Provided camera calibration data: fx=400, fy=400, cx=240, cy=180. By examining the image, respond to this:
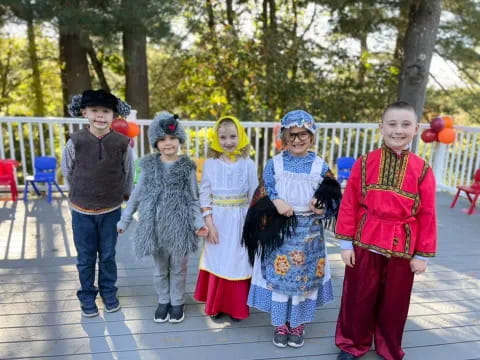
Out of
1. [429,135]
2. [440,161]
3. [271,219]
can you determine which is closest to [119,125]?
[271,219]

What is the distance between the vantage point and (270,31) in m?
8.94

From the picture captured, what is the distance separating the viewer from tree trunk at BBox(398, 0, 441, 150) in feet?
23.0

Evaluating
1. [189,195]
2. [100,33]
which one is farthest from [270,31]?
[189,195]

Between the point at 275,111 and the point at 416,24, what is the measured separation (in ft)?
11.9

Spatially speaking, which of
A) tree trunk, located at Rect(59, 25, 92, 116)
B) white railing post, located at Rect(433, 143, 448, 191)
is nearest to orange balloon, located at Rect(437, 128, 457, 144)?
white railing post, located at Rect(433, 143, 448, 191)

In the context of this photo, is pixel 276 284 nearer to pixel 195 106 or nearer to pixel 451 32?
pixel 195 106

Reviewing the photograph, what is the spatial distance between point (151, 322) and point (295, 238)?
1.01m

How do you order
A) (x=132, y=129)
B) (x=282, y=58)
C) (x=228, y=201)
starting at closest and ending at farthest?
(x=228, y=201) < (x=132, y=129) < (x=282, y=58)

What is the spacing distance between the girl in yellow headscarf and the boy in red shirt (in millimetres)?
574

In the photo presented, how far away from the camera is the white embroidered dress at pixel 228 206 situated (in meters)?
2.25

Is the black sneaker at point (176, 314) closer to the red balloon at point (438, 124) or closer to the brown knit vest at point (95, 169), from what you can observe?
the brown knit vest at point (95, 169)

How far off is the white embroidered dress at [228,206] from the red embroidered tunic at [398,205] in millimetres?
681

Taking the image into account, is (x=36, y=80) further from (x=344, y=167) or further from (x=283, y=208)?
(x=283, y=208)

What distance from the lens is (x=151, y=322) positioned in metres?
2.34
